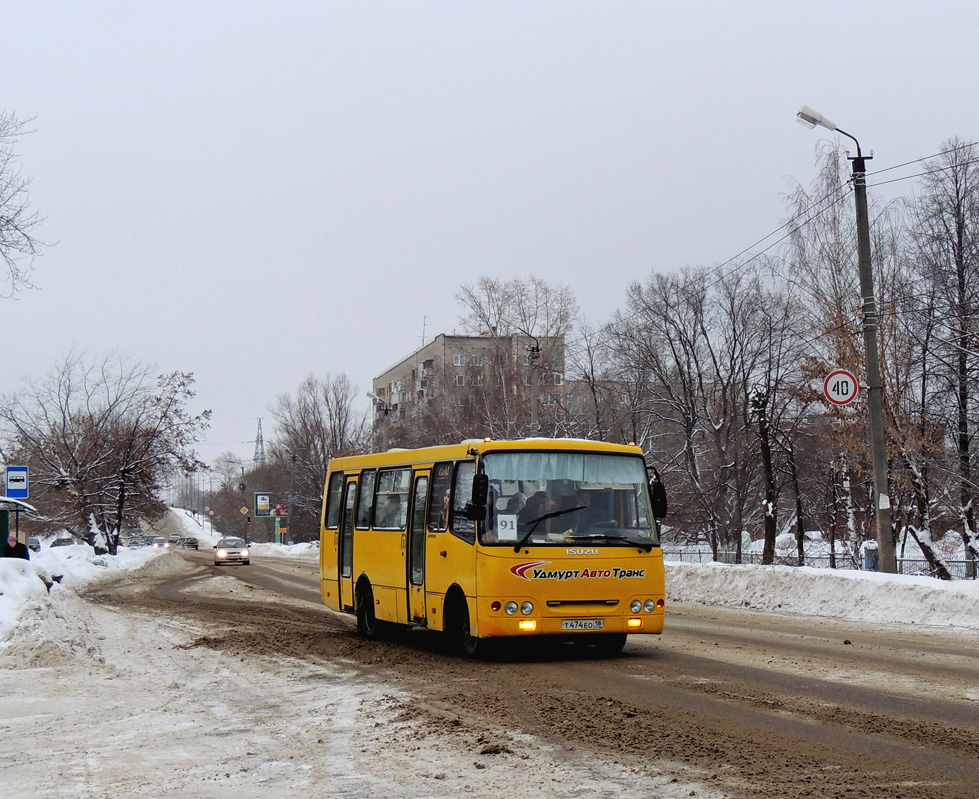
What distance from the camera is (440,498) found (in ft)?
48.0

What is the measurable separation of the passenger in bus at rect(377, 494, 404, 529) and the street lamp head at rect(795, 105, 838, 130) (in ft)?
36.9

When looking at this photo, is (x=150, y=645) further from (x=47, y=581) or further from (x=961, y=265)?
(x=961, y=265)

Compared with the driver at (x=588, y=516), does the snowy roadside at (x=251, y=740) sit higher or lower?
lower

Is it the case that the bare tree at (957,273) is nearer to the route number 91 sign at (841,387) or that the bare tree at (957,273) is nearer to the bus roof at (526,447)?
the route number 91 sign at (841,387)

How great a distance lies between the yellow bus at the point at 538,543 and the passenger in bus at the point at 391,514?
0.81 metres

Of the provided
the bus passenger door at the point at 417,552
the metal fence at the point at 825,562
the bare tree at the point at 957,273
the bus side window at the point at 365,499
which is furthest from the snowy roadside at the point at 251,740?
the bare tree at the point at 957,273

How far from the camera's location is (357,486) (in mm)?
17891

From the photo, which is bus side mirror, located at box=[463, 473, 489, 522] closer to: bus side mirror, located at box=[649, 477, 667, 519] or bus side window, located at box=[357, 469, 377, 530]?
bus side mirror, located at box=[649, 477, 667, 519]

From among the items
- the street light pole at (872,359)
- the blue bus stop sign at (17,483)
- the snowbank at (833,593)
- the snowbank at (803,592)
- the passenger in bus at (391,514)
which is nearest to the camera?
the passenger in bus at (391,514)

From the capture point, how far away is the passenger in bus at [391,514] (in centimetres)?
1600

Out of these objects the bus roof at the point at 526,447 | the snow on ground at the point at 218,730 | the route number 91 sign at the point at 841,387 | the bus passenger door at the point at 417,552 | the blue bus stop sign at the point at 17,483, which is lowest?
the snow on ground at the point at 218,730

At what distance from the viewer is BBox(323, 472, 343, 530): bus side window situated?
738 inches

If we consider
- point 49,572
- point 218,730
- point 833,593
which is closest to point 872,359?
point 833,593

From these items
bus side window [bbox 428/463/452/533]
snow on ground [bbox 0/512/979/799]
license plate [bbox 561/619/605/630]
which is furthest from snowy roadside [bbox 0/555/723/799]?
license plate [bbox 561/619/605/630]
